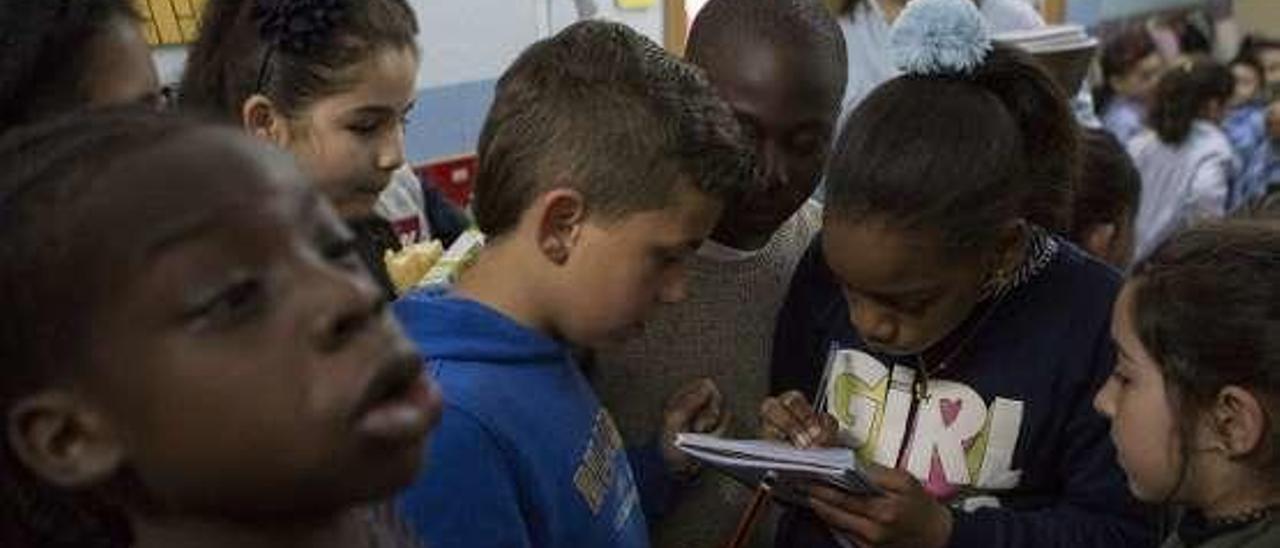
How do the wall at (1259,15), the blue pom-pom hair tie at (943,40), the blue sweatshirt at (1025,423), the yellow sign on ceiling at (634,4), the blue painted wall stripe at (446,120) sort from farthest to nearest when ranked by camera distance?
the wall at (1259,15)
the yellow sign on ceiling at (634,4)
the blue painted wall stripe at (446,120)
the blue pom-pom hair tie at (943,40)
the blue sweatshirt at (1025,423)

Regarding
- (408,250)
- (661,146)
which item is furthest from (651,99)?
(408,250)

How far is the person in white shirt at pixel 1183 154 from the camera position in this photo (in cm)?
502

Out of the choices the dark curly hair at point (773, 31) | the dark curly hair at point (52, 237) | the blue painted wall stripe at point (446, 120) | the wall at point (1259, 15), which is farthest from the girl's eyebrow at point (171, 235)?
the wall at point (1259, 15)

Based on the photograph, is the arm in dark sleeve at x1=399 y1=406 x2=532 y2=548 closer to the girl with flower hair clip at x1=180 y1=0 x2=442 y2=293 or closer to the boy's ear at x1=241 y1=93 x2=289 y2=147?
the girl with flower hair clip at x1=180 y1=0 x2=442 y2=293

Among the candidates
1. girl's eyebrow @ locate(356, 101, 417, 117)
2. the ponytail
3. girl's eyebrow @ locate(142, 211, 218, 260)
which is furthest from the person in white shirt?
girl's eyebrow @ locate(142, 211, 218, 260)

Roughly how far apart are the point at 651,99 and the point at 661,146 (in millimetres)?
49

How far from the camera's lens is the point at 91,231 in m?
0.68

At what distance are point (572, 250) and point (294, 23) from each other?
0.82 meters

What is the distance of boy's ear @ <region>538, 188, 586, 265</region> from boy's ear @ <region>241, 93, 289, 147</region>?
2.57 feet

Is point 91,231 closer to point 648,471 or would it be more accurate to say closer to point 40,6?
point 40,6

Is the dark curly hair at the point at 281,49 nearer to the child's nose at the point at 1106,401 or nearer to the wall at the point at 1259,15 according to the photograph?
the child's nose at the point at 1106,401

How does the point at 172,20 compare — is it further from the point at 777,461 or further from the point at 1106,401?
the point at 1106,401

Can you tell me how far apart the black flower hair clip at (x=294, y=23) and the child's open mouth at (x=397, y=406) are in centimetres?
126

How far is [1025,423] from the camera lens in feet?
5.07
